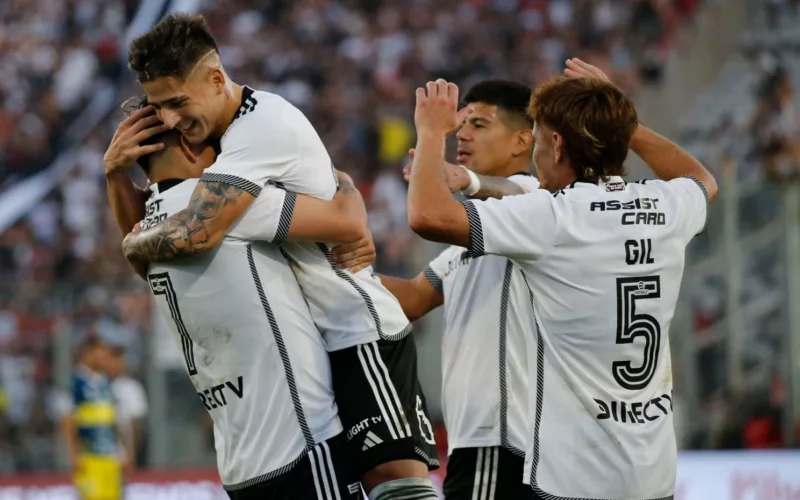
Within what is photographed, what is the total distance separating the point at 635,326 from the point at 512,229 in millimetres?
513

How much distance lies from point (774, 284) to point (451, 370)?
26.0ft

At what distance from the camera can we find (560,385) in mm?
4242

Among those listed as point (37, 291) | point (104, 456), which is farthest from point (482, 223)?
point (37, 291)

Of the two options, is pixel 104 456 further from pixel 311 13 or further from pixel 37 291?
pixel 311 13

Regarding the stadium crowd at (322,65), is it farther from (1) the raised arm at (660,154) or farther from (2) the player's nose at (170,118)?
(2) the player's nose at (170,118)

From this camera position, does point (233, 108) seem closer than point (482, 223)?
No

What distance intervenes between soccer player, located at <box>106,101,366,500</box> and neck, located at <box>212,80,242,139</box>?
0.09 meters

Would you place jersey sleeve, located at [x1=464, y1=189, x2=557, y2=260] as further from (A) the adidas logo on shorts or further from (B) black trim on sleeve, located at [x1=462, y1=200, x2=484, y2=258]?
(A) the adidas logo on shorts

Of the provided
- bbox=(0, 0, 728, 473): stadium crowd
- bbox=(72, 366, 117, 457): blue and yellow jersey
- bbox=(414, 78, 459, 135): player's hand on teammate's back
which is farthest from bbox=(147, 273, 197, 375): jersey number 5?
bbox=(0, 0, 728, 473): stadium crowd

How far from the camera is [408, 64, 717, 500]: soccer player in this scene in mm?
4172

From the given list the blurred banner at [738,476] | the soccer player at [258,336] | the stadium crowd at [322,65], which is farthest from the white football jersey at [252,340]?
the stadium crowd at [322,65]

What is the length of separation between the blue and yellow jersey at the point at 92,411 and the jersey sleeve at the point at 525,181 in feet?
23.8

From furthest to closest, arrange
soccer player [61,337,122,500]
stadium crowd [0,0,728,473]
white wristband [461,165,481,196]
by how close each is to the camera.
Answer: stadium crowd [0,0,728,473] → soccer player [61,337,122,500] → white wristband [461,165,481,196]

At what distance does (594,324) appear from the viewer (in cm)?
421
